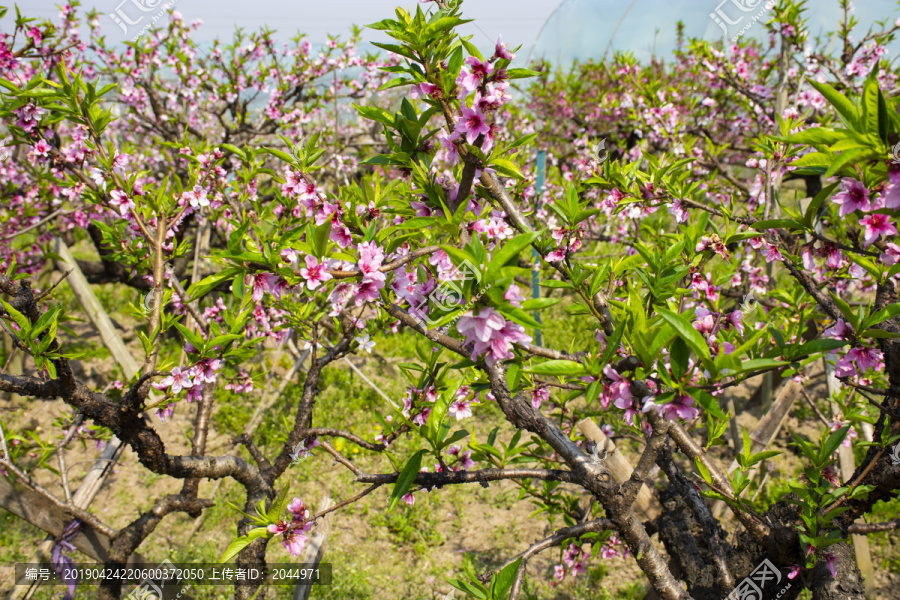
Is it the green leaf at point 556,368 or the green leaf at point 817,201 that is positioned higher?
the green leaf at point 817,201

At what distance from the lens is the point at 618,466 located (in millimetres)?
2250

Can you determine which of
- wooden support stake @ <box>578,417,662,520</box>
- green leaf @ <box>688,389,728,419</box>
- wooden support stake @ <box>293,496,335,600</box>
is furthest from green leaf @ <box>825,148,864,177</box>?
wooden support stake @ <box>293,496,335,600</box>

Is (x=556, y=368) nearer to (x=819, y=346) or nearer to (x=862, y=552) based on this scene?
(x=819, y=346)

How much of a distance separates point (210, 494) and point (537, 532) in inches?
101

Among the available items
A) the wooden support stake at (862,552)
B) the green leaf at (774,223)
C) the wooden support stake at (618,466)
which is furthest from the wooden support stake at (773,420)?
the green leaf at (774,223)

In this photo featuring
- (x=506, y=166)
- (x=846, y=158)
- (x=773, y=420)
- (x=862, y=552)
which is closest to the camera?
(x=846, y=158)

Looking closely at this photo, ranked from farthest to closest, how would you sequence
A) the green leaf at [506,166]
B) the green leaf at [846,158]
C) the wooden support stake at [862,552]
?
the wooden support stake at [862,552] → the green leaf at [506,166] → the green leaf at [846,158]

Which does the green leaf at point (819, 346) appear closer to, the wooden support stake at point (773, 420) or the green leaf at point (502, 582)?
the green leaf at point (502, 582)

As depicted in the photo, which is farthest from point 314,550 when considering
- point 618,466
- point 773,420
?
point 773,420

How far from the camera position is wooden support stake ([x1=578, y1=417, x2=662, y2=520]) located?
7.22 ft

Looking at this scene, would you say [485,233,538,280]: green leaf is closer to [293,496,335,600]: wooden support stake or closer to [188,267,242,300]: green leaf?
[188,267,242,300]: green leaf

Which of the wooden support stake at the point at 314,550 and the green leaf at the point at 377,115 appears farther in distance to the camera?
the wooden support stake at the point at 314,550

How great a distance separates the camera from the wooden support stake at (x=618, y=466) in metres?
2.20

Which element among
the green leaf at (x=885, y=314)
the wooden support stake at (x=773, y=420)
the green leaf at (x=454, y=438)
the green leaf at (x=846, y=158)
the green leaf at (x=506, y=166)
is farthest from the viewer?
the wooden support stake at (x=773, y=420)
